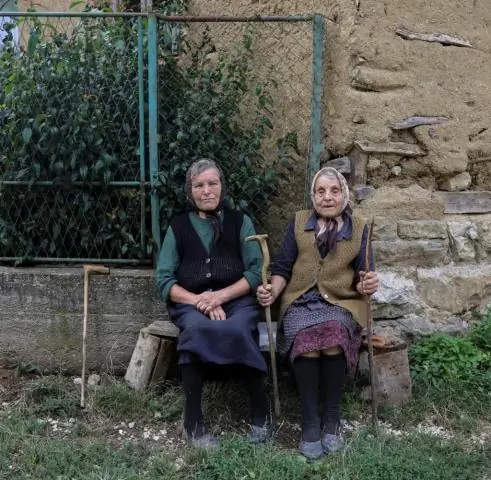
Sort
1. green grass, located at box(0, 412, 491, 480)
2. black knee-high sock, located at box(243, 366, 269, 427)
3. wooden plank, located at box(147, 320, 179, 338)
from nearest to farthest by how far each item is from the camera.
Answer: green grass, located at box(0, 412, 491, 480) → black knee-high sock, located at box(243, 366, 269, 427) → wooden plank, located at box(147, 320, 179, 338)

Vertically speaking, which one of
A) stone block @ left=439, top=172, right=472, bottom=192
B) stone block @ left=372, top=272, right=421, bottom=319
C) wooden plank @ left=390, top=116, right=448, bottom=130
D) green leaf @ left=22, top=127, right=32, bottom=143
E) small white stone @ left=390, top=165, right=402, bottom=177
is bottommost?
stone block @ left=372, top=272, right=421, bottom=319

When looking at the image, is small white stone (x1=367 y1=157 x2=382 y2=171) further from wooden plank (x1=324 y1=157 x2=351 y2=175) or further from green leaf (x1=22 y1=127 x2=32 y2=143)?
green leaf (x1=22 y1=127 x2=32 y2=143)

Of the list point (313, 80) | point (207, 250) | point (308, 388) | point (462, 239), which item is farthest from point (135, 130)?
point (462, 239)

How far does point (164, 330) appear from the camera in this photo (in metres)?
3.68

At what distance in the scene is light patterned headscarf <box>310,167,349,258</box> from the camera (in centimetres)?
343

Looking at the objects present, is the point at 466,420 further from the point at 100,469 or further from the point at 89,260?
the point at 89,260

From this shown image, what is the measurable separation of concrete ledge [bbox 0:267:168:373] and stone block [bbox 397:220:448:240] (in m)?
1.46

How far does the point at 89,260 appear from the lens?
13.5 ft

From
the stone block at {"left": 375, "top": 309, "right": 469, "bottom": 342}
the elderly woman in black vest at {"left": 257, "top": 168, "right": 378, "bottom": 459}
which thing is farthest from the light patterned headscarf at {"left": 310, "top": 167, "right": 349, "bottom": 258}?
the stone block at {"left": 375, "top": 309, "right": 469, "bottom": 342}

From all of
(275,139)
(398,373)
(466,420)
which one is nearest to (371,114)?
(275,139)

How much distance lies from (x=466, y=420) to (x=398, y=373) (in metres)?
0.40

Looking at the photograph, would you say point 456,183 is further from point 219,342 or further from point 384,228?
point 219,342

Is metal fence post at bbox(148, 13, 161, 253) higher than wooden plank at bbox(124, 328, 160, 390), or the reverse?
metal fence post at bbox(148, 13, 161, 253)

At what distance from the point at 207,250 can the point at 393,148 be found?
122cm
